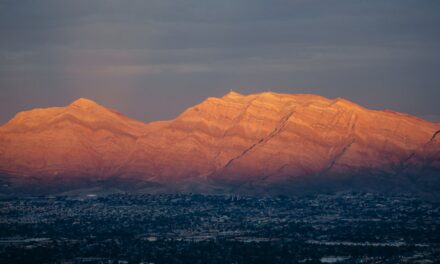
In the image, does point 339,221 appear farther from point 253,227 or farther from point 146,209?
point 146,209

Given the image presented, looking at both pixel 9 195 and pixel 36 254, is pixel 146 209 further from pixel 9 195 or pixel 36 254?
pixel 36 254

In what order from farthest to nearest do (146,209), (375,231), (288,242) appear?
(146,209) → (375,231) → (288,242)

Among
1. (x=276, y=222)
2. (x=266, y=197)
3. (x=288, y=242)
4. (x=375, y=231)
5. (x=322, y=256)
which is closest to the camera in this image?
(x=322, y=256)

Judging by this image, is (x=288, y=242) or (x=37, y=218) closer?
(x=288, y=242)

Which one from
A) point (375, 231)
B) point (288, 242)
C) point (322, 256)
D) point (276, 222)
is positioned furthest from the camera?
point (276, 222)

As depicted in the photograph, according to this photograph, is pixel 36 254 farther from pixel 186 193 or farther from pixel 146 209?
pixel 186 193

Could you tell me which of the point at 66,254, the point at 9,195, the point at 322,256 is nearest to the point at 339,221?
the point at 322,256

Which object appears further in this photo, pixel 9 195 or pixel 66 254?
pixel 9 195

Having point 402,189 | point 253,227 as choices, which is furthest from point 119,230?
point 402,189

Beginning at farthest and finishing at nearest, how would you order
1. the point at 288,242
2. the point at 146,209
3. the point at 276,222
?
the point at 146,209 → the point at 276,222 → the point at 288,242
